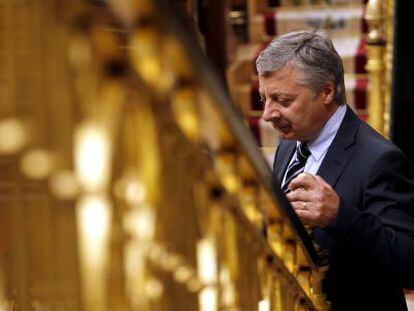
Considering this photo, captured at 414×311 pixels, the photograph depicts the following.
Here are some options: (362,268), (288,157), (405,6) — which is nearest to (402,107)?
(405,6)

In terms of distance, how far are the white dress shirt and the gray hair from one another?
0.09m

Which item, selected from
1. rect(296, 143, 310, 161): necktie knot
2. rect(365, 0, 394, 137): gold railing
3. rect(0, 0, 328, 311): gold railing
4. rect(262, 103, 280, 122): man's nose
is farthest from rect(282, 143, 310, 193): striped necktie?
rect(365, 0, 394, 137): gold railing

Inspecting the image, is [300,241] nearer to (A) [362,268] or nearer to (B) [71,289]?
(A) [362,268]

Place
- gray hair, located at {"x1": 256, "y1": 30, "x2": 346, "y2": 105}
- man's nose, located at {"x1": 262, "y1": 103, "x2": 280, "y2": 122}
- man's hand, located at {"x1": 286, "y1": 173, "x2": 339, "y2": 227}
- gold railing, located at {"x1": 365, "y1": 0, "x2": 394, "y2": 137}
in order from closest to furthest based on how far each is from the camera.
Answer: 1. man's hand, located at {"x1": 286, "y1": 173, "x2": 339, "y2": 227}
2. gray hair, located at {"x1": 256, "y1": 30, "x2": 346, "y2": 105}
3. man's nose, located at {"x1": 262, "y1": 103, "x2": 280, "y2": 122}
4. gold railing, located at {"x1": 365, "y1": 0, "x2": 394, "y2": 137}

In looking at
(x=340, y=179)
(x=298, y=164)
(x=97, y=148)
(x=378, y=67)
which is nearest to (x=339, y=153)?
(x=340, y=179)

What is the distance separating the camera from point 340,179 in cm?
266

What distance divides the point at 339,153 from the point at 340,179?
0.28 ft

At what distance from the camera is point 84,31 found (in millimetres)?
1123

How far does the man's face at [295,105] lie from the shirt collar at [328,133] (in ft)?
0.04

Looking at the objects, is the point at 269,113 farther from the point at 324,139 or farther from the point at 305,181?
the point at 305,181

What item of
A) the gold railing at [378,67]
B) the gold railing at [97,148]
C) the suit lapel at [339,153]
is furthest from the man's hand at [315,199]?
the gold railing at [378,67]

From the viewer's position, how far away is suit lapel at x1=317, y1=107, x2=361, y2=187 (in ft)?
8.83

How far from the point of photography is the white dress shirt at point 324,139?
2.78 meters

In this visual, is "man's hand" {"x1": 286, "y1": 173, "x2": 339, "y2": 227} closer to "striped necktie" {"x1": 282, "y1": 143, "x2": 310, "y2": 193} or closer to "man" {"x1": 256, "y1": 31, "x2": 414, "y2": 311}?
"man" {"x1": 256, "y1": 31, "x2": 414, "y2": 311}
